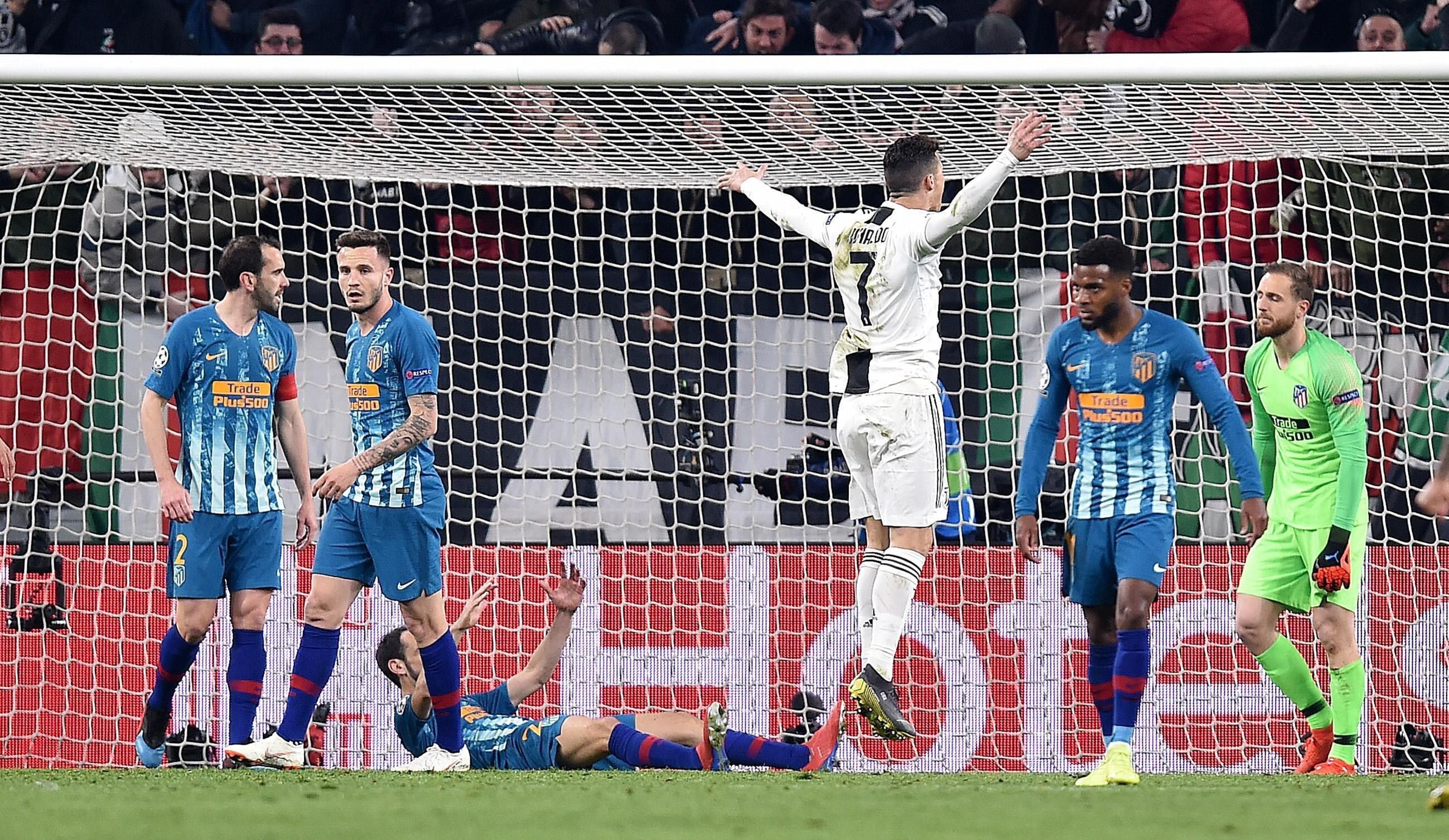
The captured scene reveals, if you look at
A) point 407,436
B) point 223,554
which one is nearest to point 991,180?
point 407,436

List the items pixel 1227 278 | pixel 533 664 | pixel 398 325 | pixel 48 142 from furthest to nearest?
pixel 1227 278 → pixel 48 142 → pixel 533 664 → pixel 398 325

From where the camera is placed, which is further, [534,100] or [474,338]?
[474,338]

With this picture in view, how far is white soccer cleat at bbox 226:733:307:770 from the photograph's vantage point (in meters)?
5.66

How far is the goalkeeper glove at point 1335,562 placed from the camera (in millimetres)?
5898

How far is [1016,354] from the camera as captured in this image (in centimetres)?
776

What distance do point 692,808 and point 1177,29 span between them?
6188mm

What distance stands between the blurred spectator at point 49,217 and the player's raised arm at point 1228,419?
15.3ft

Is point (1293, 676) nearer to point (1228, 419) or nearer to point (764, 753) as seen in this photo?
point (1228, 419)

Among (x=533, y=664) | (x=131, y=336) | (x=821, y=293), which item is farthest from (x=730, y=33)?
(x=533, y=664)

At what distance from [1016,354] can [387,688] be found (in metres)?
3.03

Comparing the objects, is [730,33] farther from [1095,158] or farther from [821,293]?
[1095,158]

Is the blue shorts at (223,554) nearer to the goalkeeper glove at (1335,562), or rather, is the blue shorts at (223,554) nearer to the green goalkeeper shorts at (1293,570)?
the green goalkeeper shorts at (1293,570)

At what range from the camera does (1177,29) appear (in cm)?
895

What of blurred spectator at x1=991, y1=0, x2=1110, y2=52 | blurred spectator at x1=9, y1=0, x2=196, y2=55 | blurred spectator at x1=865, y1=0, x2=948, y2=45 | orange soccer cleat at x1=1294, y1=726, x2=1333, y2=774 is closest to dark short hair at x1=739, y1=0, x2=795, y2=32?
blurred spectator at x1=865, y1=0, x2=948, y2=45
